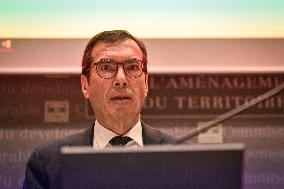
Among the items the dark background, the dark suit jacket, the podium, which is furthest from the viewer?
the dark background

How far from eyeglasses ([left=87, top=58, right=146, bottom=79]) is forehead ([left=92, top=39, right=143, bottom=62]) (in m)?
0.01

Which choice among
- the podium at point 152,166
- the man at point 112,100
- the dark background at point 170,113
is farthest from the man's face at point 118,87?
the podium at point 152,166

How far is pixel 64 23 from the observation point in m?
1.34

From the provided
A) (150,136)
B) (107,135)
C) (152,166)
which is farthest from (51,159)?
(152,166)

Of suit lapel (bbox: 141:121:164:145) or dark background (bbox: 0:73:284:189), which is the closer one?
suit lapel (bbox: 141:121:164:145)

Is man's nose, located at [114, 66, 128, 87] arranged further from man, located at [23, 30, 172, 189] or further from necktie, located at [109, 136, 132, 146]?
necktie, located at [109, 136, 132, 146]

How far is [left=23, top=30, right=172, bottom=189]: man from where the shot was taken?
3.54 feet

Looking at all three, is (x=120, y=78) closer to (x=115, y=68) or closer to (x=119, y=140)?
(x=115, y=68)

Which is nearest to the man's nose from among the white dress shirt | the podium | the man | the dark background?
the man

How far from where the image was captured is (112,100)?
3.65 ft

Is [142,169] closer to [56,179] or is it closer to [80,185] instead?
[80,185]

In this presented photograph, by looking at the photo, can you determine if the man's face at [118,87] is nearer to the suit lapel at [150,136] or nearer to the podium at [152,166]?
the suit lapel at [150,136]

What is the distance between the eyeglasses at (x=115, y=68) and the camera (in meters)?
1.08

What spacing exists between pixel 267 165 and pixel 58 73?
740 millimetres
